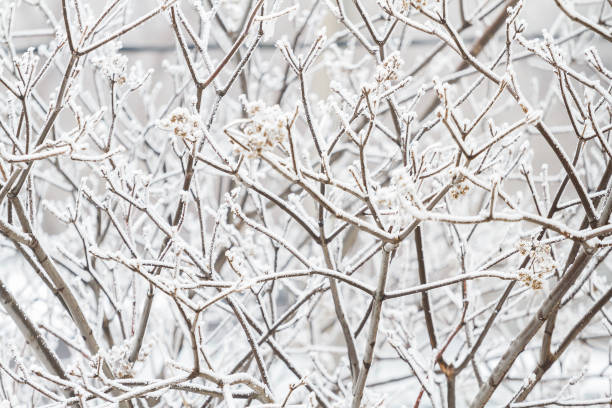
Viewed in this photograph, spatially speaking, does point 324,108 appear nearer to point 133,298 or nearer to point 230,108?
point 133,298

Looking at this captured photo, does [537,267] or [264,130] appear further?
[537,267]

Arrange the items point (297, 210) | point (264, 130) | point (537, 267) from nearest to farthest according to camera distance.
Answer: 1. point (264, 130)
2. point (537, 267)
3. point (297, 210)

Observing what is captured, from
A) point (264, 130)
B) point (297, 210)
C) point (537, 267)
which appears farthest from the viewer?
point (297, 210)

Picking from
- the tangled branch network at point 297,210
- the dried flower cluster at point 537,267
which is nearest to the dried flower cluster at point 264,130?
the tangled branch network at point 297,210

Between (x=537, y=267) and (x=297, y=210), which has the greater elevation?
(x=297, y=210)

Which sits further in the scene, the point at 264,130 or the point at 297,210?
the point at 297,210

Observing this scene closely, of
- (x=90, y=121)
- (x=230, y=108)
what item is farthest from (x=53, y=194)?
(x=90, y=121)

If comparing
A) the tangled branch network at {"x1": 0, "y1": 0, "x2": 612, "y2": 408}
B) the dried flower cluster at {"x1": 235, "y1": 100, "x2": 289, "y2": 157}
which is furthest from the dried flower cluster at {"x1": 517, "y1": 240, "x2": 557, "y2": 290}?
the dried flower cluster at {"x1": 235, "y1": 100, "x2": 289, "y2": 157}

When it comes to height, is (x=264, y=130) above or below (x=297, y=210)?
below

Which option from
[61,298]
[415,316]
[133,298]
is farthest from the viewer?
[415,316]

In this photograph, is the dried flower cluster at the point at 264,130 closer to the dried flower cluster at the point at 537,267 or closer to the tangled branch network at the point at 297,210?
the tangled branch network at the point at 297,210

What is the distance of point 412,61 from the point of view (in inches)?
110

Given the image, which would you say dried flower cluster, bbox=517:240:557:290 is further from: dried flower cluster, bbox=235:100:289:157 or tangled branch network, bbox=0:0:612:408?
dried flower cluster, bbox=235:100:289:157

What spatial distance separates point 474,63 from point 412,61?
2.28 meters
